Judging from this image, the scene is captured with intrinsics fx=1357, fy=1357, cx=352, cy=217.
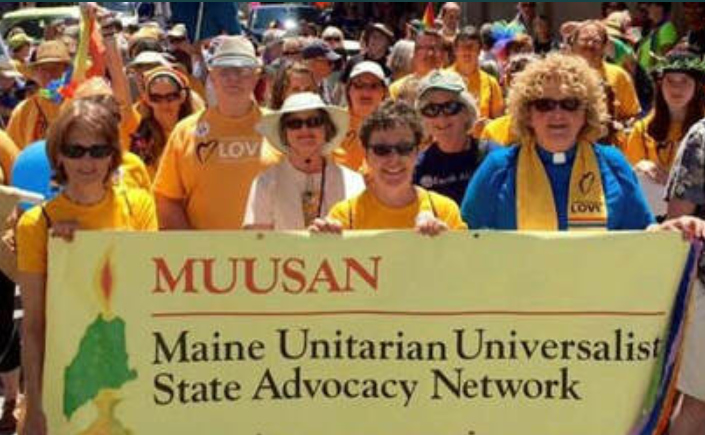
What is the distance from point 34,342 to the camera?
4.24 m

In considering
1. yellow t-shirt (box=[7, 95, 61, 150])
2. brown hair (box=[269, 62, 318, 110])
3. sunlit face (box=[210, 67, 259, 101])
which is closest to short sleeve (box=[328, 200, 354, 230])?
sunlit face (box=[210, 67, 259, 101])

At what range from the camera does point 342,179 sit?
5098 millimetres

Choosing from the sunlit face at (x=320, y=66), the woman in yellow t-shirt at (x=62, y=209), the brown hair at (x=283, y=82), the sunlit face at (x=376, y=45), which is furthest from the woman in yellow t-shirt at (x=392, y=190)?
the sunlit face at (x=376, y=45)

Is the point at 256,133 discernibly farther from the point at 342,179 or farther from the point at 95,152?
the point at 95,152

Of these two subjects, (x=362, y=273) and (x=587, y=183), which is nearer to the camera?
(x=362, y=273)

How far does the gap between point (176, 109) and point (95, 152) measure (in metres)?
2.40

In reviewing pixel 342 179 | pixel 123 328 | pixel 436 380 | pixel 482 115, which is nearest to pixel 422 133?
pixel 342 179

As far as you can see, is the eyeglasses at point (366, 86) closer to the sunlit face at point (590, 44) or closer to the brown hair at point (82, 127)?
the sunlit face at point (590, 44)

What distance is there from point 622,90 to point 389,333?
438 cm

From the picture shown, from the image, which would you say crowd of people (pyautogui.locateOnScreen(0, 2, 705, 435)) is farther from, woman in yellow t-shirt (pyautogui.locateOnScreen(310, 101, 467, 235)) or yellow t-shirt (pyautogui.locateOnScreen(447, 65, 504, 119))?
yellow t-shirt (pyautogui.locateOnScreen(447, 65, 504, 119))

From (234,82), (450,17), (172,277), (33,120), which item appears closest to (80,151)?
(172,277)

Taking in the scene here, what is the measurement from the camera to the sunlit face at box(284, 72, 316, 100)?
700 centimetres

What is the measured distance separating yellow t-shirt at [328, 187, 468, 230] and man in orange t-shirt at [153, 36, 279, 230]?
1.02 meters

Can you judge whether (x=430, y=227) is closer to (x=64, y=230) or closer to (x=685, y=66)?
(x=64, y=230)
